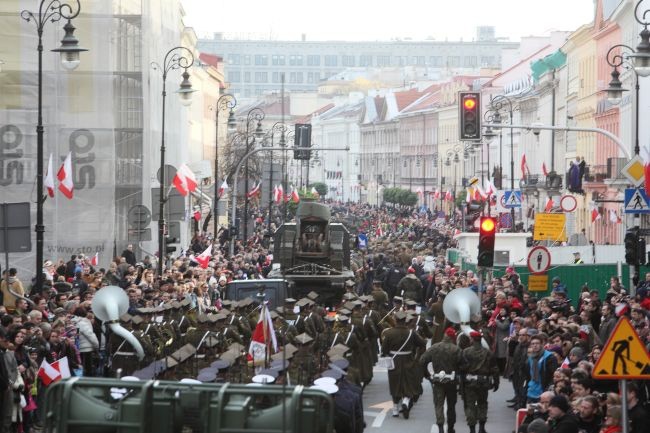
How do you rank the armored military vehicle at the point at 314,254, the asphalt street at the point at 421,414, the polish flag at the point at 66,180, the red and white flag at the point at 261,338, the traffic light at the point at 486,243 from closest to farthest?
the red and white flag at the point at 261,338 < the asphalt street at the point at 421,414 < the traffic light at the point at 486,243 < the polish flag at the point at 66,180 < the armored military vehicle at the point at 314,254

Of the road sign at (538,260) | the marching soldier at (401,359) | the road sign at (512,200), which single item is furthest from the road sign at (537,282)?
the road sign at (512,200)

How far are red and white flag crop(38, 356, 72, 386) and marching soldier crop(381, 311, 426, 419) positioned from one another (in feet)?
17.0

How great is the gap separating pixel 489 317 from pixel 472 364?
29.8 feet

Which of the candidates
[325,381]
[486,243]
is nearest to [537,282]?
[486,243]

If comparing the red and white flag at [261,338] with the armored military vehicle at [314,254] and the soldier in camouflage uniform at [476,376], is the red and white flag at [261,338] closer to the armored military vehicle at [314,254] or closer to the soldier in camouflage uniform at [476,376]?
the soldier in camouflage uniform at [476,376]

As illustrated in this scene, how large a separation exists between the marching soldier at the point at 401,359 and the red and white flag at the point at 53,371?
5195mm

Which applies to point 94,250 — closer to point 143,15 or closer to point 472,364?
point 143,15

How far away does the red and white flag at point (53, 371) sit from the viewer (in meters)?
18.8

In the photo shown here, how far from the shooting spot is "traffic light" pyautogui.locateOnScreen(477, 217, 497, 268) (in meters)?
25.7

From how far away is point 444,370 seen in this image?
2019 cm

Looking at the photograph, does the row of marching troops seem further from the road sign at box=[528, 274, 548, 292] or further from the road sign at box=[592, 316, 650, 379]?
the road sign at box=[592, 316, 650, 379]

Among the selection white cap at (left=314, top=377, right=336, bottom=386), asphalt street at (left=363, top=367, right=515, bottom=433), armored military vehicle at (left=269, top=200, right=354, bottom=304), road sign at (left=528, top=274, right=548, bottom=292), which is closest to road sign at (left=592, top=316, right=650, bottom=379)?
white cap at (left=314, top=377, right=336, bottom=386)

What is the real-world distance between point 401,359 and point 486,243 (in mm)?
3495

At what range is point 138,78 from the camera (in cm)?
4312
